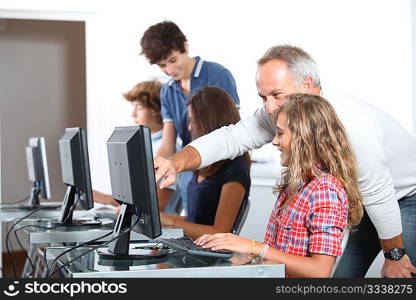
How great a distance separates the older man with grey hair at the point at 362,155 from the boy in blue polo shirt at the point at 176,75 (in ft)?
3.91

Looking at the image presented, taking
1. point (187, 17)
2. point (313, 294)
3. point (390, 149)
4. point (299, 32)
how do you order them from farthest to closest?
1. point (187, 17)
2. point (299, 32)
3. point (390, 149)
4. point (313, 294)

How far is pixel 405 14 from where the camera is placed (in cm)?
459

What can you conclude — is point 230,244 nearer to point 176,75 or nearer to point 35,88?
point 176,75

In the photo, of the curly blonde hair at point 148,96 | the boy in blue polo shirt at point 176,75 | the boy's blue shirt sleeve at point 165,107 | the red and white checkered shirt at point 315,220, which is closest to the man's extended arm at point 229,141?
the red and white checkered shirt at point 315,220

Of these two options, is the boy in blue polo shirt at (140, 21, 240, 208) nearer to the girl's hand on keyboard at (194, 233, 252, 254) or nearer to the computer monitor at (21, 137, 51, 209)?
the computer monitor at (21, 137, 51, 209)

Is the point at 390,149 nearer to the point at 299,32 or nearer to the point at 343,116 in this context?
the point at 343,116

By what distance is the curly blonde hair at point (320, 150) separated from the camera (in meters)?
1.96

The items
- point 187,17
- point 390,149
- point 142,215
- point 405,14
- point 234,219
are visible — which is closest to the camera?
point 142,215

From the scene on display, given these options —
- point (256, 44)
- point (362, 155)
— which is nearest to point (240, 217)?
point (362, 155)

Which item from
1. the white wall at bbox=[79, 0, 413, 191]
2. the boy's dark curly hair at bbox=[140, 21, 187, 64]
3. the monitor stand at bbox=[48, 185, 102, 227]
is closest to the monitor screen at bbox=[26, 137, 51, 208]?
the boy's dark curly hair at bbox=[140, 21, 187, 64]

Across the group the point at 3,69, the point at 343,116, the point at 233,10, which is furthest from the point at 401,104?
the point at 3,69

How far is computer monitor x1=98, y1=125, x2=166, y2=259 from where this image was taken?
1757 millimetres

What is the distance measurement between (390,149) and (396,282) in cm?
75

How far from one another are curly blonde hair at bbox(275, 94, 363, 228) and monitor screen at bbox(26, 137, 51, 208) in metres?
2.00
